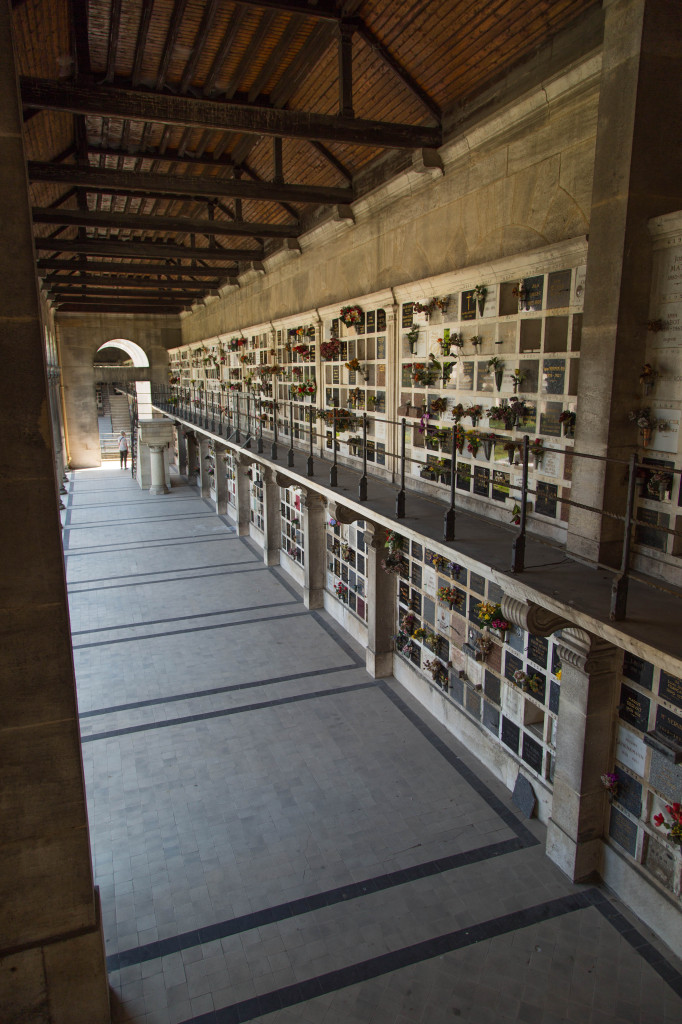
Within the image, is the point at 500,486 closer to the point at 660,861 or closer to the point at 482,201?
the point at 482,201

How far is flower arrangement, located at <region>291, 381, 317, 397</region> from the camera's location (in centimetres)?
1160

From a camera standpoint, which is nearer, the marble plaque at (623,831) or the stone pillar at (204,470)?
the marble plaque at (623,831)

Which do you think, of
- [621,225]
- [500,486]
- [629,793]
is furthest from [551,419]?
[629,793]

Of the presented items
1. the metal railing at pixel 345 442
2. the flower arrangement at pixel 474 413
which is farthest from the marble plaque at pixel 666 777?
the flower arrangement at pixel 474 413

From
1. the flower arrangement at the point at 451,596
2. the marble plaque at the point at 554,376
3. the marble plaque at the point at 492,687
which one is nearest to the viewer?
the marble plaque at the point at 554,376

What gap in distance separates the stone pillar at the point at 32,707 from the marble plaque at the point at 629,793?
13.0 feet

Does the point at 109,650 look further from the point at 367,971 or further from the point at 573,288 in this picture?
the point at 573,288

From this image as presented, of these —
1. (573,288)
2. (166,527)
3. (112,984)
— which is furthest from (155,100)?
(166,527)

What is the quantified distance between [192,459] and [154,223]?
14.3 meters

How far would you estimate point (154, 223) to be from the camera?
34.3 ft

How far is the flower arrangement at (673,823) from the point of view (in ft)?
14.3

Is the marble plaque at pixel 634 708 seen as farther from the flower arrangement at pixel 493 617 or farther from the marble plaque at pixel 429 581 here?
the marble plaque at pixel 429 581

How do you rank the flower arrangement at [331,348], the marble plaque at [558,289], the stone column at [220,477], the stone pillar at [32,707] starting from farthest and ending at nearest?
the stone column at [220,477], the flower arrangement at [331,348], the marble plaque at [558,289], the stone pillar at [32,707]

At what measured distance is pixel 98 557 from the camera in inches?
584
